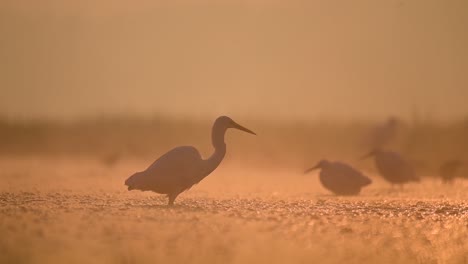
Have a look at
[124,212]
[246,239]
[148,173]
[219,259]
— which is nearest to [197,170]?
[148,173]

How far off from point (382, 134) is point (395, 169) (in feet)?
26.2

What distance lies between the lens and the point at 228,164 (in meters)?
28.2

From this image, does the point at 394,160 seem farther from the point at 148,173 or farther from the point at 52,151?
the point at 52,151

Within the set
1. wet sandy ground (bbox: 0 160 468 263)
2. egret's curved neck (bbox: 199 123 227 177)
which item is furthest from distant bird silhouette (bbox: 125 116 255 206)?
wet sandy ground (bbox: 0 160 468 263)

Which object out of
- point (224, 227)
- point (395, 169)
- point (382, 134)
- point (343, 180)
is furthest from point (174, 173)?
point (382, 134)

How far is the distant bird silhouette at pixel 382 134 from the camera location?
25.8 metres

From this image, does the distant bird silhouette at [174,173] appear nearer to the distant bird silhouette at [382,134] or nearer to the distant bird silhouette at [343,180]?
the distant bird silhouette at [343,180]

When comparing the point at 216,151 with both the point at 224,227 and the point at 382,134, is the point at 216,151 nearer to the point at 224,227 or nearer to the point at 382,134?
the point at 224,227

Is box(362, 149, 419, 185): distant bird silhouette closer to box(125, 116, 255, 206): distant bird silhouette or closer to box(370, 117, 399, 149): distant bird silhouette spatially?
box(125, 116, 255, 206): distant bird silhouette

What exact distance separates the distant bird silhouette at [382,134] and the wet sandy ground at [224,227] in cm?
1000

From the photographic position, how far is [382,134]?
85.5 feet

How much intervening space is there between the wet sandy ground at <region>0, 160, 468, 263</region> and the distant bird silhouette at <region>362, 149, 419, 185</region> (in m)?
2.34

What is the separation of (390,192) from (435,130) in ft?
55.2

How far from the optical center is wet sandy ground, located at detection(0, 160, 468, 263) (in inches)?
314
